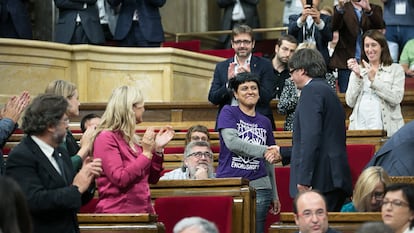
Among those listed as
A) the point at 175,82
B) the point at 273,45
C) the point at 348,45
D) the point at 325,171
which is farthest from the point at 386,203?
the point at 273,45

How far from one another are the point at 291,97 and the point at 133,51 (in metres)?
3.07

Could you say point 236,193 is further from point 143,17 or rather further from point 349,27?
point 143,17

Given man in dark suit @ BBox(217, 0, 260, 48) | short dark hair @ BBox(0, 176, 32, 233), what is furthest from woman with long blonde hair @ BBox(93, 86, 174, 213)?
man in dark suit @ BBox(217, 0, 260, 48)

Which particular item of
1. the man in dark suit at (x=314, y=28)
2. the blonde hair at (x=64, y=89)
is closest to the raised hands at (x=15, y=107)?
the blonde hair at (x=64, y=89)

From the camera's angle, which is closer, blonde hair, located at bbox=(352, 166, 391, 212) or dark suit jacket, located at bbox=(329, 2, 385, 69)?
blonde hair, located at bbox=(352, 166, 391, 212)

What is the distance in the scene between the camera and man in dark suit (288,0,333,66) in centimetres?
1074

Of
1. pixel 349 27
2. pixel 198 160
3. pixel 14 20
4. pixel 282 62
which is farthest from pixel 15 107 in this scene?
pixel 14 20

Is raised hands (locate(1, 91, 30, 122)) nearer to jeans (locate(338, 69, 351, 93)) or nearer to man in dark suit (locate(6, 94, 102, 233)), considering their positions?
man in dark suit (locate(6, 94, 102, 233))

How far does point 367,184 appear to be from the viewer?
6797 mm

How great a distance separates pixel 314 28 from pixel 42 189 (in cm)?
543

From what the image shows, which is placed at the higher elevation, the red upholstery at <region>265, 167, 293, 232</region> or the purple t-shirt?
the purple t-shirt

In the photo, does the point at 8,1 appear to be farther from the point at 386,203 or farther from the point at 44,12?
the point at 386,203

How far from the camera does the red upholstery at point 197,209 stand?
7.27m

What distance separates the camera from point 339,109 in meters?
7.38
